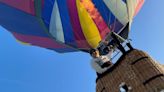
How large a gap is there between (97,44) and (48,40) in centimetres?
105

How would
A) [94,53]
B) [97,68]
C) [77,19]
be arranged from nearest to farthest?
[97,68], [94,53], [77,19]

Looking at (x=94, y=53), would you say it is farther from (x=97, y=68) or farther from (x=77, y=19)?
(x=77, y=19)

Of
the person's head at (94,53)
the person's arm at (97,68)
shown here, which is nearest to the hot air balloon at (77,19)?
the person's head at (94,53)

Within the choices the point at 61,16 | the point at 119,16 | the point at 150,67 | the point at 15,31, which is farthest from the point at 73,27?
the point at 150,67

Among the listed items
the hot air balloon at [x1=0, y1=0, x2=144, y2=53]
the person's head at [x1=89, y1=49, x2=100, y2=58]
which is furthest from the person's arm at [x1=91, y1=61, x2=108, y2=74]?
the hot air balloon at [x1=0, y1=0, x2=144, y2=53]

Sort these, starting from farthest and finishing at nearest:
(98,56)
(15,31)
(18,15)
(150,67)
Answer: (15,31), (18,15), (98,56), (150,67)

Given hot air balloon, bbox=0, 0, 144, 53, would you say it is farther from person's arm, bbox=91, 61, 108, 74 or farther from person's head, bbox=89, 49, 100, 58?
person's arm, bbox=91, 61, 108, 74

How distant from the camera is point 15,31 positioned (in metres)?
7.64

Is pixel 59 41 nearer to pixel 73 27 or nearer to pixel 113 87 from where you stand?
pixel 73 27

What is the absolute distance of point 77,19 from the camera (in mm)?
6906

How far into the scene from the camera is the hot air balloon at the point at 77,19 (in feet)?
22.2

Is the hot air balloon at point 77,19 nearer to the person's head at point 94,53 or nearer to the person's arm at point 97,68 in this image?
the person's head at point 94,53

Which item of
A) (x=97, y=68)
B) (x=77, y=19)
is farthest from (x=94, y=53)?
(x=77, y=19)

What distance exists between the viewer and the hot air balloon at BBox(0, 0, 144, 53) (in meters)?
6.76
